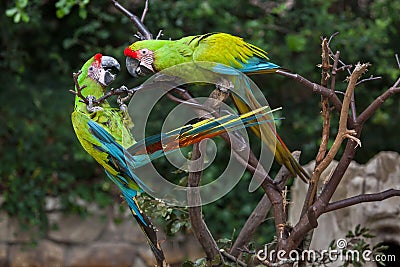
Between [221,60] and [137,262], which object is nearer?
[221,60]

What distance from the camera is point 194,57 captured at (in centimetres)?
106

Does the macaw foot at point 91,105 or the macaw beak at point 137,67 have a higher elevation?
the macaw beak at point 137,67

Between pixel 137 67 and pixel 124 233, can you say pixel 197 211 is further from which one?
pixel 124 233

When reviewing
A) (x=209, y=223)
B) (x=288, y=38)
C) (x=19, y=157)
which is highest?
(x=288, y=38)

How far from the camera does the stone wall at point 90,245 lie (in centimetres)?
250

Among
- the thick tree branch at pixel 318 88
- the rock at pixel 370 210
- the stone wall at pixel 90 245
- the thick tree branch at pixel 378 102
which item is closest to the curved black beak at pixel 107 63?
the thick tree branch at pixel 318 88

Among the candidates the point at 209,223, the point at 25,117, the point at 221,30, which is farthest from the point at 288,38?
the point at 25,117

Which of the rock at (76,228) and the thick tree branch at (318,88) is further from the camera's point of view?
the rock at (76,228)

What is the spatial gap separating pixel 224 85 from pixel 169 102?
1.29m

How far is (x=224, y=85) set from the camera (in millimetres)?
1065

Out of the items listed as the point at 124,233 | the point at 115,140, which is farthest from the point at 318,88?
the point at 124,233

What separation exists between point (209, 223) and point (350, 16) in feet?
3.40

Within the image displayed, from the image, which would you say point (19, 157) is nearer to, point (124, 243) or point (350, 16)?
point (124, 243)

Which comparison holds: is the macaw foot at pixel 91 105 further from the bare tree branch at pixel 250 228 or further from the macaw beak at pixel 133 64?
the bare tree branch at pixel 250 228
